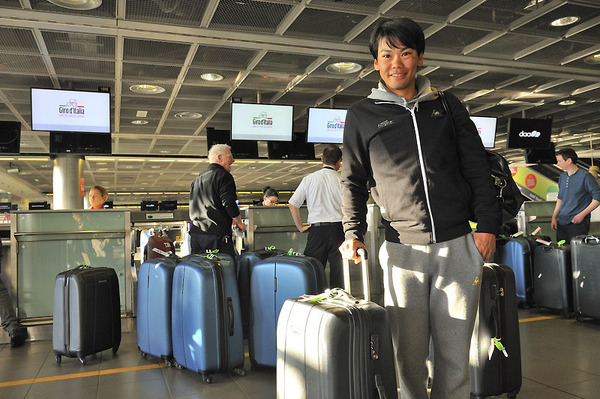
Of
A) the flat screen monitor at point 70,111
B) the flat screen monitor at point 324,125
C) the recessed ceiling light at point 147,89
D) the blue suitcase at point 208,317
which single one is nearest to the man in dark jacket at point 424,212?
the blue suitcase at point 208,317

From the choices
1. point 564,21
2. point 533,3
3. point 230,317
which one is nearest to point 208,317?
point 230,317

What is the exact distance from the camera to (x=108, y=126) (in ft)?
26.0

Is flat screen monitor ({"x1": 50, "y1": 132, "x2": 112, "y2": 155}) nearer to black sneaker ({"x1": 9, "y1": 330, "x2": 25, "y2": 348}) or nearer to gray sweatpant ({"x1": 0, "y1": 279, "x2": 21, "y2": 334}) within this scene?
gray sweatpant ({"x1": 0, "y1": 279, "x2": 21, "y2": 334})

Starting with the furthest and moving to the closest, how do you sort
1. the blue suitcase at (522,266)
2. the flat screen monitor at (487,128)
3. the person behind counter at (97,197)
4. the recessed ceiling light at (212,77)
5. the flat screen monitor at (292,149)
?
the flat screen monitor at (487,128), the flat screen monitor at (292,149), the recessed ceiling light at (212,77), the person behind counter at (97,197), the blue suitcase at (522,266)

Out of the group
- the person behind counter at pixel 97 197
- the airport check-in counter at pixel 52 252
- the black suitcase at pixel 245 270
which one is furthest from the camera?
the person behind counter at pixel 97 197

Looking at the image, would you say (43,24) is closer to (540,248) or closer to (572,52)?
(540,248)

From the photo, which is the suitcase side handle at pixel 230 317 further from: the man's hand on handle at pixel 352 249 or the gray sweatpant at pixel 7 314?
the gray sweatpant at pixel 7 314

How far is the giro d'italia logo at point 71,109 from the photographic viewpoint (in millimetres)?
7660

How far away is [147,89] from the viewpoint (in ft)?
29.7

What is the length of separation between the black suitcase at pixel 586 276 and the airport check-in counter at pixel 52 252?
4.64 meters

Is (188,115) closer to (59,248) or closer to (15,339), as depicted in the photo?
(59,248)

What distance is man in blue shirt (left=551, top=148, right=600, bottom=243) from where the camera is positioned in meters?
5.93

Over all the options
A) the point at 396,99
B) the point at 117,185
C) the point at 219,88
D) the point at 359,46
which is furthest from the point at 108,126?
the point at 117,185

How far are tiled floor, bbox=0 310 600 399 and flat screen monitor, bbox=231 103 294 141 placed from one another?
16.5 feet
